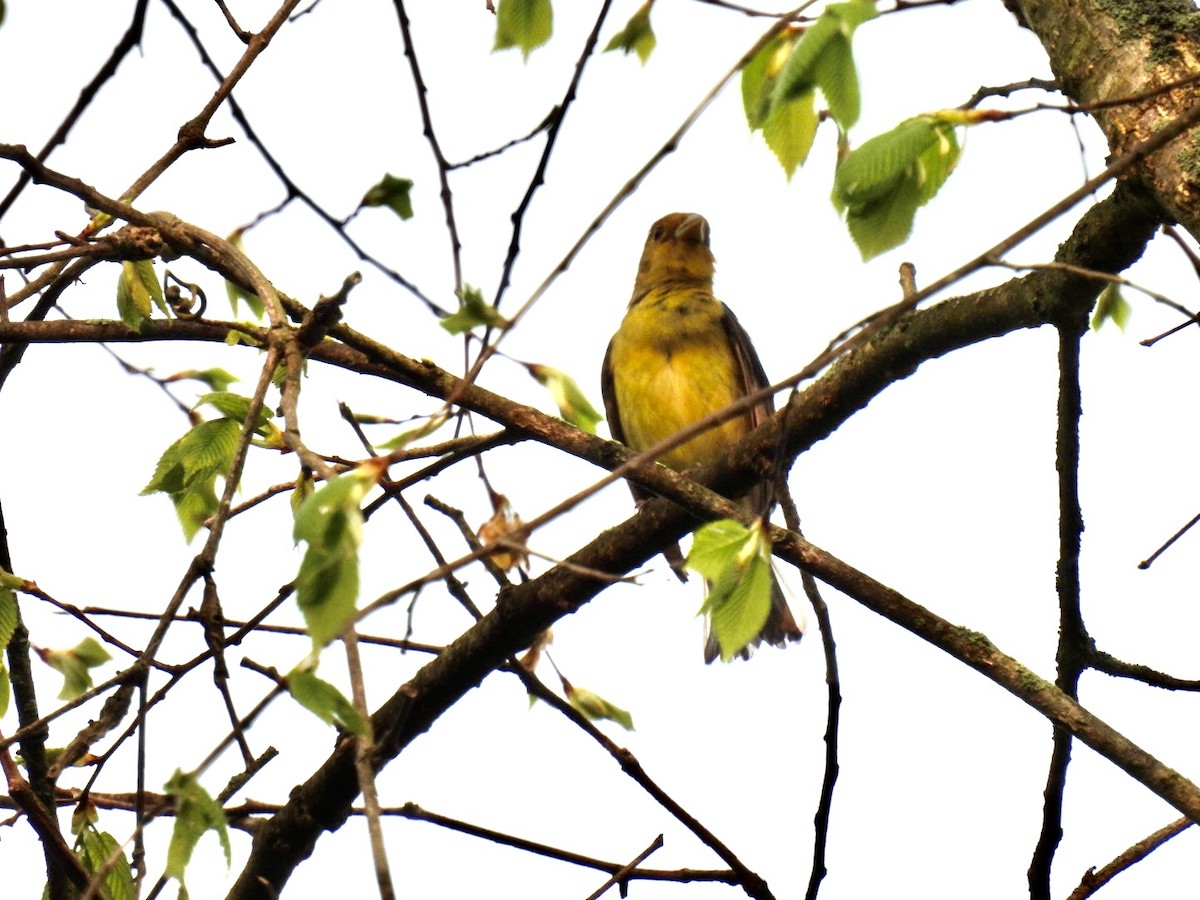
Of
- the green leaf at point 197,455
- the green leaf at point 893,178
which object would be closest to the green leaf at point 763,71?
the green leaf at point 893,178

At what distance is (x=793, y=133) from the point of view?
227 centimetres

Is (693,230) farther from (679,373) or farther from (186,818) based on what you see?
(186,818)

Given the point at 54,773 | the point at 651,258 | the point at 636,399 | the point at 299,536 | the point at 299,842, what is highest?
the point at 651,258

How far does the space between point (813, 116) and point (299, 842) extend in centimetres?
238

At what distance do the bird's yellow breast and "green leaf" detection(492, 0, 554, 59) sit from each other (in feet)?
15.1

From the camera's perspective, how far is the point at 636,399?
729cm

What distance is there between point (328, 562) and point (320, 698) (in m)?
0.29

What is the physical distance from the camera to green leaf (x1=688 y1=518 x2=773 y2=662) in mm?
2035

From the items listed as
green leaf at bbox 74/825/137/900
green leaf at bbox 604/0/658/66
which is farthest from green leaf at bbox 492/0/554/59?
green leaf at bbox 74/825/137/900

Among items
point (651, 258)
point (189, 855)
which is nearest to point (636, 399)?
point (651, 258)

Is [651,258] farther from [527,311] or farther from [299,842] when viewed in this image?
[527,311]

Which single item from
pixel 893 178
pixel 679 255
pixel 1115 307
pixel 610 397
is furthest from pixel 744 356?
pixel 893 178

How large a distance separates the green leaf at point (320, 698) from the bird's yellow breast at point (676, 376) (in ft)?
16.9

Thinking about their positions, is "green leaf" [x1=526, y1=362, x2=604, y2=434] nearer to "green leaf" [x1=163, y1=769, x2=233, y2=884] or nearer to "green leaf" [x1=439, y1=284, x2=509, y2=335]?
"green leaf" [x1=439, y1=284, x2=509, y2=335]
